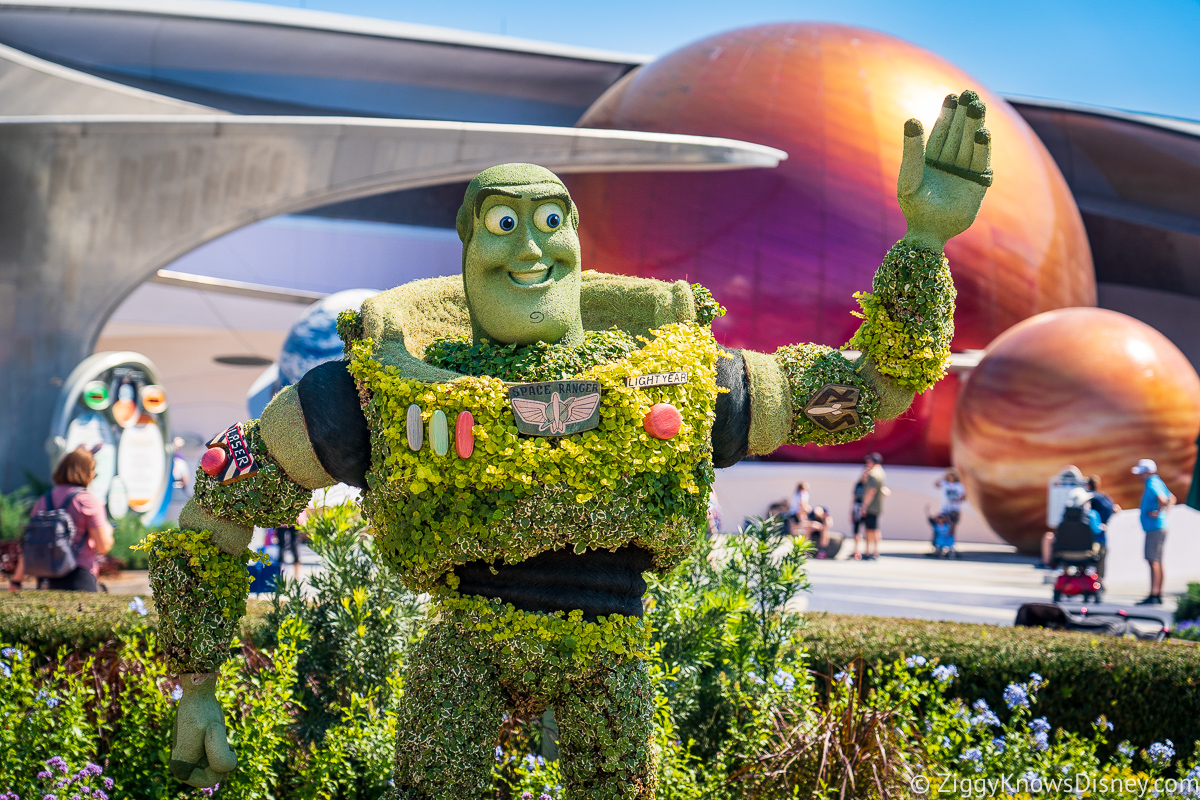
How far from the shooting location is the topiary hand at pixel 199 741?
264 cm

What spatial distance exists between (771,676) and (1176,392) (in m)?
9.34

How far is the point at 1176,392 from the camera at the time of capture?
426 inches

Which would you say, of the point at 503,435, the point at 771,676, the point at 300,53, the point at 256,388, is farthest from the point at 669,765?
the point at 300,53

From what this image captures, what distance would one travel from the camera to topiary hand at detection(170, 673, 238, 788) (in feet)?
8.65

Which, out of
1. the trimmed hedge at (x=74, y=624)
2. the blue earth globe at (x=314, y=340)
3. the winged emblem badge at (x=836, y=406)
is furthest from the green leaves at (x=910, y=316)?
the blue earth globe at (x=314, y=340)

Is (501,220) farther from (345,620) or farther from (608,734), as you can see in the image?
(345,620)

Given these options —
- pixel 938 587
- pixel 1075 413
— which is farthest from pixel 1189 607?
pixel 1075 413

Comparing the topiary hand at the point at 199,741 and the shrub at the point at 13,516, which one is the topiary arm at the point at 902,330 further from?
the shrub at the point at 13,516

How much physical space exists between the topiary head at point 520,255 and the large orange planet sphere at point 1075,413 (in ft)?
31.8

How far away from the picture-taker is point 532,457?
2.37 meters

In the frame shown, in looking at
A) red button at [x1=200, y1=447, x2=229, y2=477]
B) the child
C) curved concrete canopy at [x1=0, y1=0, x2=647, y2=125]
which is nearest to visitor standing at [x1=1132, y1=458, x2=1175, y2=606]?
the child

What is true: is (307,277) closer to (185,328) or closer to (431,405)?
Result: (185,328)

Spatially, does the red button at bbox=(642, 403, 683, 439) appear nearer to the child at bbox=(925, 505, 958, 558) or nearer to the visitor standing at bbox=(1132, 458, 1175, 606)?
the visitor standing at bbox=(1132, 458, 1175, 606)

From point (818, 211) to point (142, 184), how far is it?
8824 millimetres
